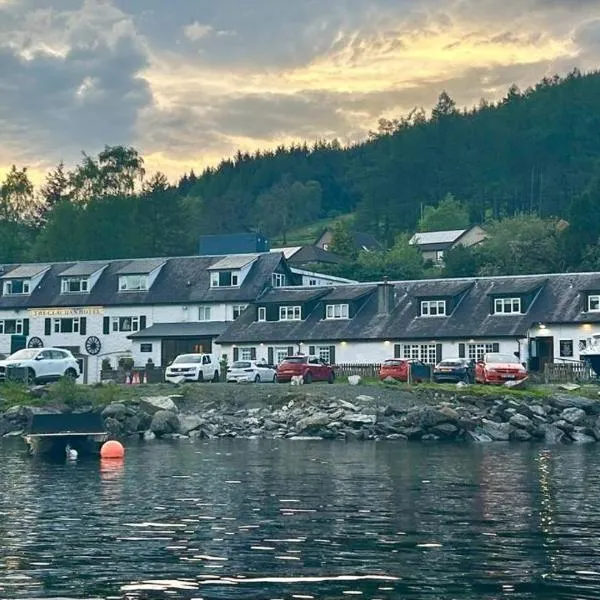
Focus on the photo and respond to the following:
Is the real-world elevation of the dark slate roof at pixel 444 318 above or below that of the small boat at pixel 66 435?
above

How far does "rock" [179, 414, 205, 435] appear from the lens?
61.3m

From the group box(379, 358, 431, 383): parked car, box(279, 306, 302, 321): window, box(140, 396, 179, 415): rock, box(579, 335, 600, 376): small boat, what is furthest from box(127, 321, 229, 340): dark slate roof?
box(579, 335, 600, 376): small boat

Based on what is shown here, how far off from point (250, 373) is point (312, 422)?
597 inches

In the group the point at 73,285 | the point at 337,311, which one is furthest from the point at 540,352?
the point at 73,285

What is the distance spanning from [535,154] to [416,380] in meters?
127

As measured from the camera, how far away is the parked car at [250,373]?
74.9m

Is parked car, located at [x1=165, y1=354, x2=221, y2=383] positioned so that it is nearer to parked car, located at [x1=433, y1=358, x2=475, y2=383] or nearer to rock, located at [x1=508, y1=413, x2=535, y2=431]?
parked car, located at [x1=433, y1=358, x2=475, y2=383]

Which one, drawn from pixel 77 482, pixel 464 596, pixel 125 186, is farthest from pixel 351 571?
pixel 125 186

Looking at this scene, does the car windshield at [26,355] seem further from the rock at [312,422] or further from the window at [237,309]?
the window at [237,309]

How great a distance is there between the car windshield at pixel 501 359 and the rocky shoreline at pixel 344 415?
6.95 meters

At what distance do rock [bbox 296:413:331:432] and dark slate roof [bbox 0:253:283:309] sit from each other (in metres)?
35.4

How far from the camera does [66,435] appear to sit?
160ft

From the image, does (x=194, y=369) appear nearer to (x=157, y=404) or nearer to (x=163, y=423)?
(x=157, y=404)

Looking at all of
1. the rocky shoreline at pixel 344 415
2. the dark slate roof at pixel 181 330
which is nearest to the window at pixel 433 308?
the dark slate roof at pixel 181 330
